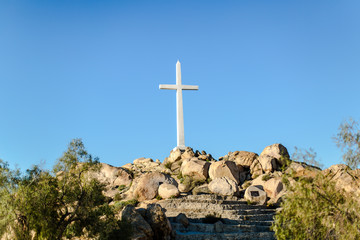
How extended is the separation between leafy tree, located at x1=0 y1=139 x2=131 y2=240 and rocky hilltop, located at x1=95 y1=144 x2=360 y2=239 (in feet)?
4.82

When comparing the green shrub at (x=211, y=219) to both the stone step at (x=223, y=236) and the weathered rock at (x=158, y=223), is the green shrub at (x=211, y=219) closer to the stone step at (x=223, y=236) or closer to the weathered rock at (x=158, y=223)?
the stone step at (x=223, y=236)

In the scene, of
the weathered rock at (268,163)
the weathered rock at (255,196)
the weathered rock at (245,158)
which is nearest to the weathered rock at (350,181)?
the weathered rock at (255,196)

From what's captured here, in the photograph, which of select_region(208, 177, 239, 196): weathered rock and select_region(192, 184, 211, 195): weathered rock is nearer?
select_region(208, 177, 239, 196): weathered rock

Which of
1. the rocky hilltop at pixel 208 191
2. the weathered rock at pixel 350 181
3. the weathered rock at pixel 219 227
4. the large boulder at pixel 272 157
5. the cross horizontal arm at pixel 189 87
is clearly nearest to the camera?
the weathered rock at pixel 350 181

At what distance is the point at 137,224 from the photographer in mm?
18750

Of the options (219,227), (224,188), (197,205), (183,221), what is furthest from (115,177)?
(219,227)

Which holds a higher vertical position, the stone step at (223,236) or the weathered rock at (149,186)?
the weathered rock at (149,186)

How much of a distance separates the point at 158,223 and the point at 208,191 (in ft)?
41.2

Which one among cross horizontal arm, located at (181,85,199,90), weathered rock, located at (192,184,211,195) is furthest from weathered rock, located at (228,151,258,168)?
cross horizontal arm, located at (181,85,199,90)

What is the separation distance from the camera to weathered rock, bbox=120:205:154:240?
18.4m

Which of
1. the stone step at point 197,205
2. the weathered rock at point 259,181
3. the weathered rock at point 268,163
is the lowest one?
the stone step at point 197,205

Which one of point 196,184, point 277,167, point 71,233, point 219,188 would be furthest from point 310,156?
point 277,167

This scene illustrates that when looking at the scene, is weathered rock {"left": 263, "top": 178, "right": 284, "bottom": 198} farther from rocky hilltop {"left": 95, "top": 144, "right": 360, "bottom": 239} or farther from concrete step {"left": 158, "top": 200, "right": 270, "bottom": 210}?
concrete step {"left": 158, "top": 200, "right": 270, "bottom": 210}

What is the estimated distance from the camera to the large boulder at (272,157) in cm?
3716
